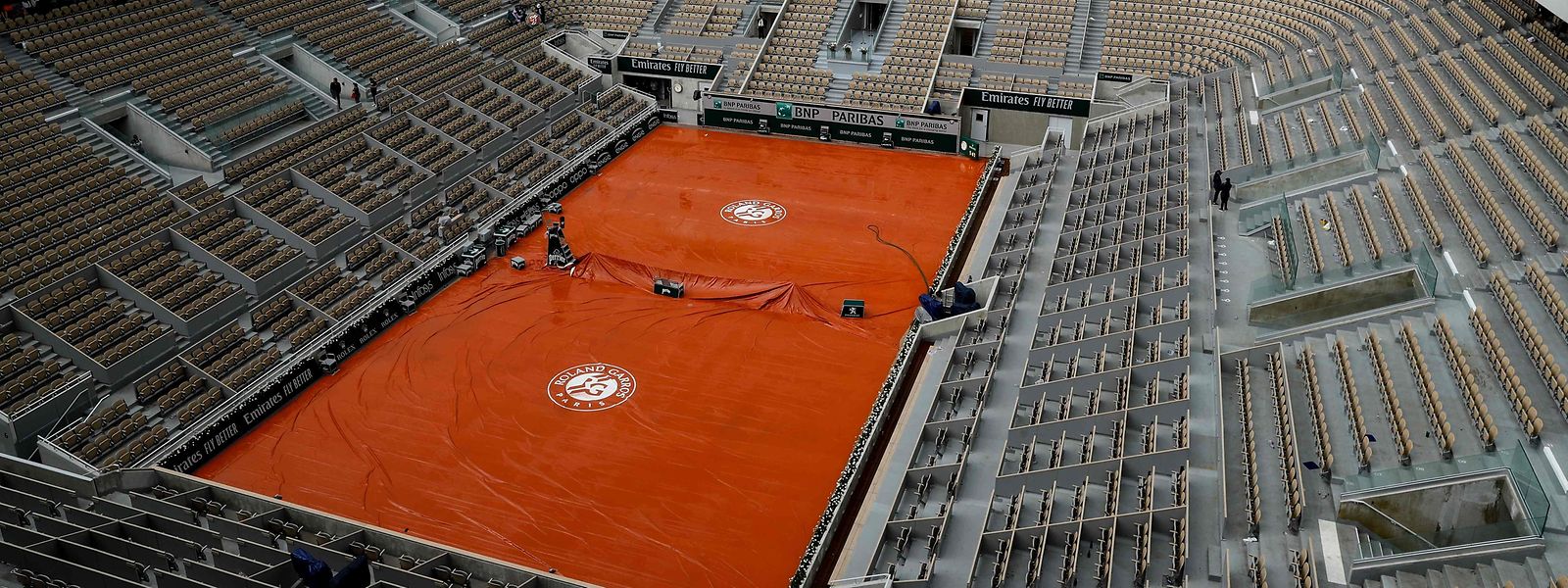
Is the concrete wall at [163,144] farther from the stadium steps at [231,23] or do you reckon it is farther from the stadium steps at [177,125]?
the stadium steps at [231,23]

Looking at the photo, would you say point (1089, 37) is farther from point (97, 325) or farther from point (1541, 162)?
point (97, 325)

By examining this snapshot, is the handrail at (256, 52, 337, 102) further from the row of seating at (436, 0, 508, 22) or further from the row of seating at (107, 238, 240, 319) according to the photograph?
the row of seating at (107, 238, 240, 319)

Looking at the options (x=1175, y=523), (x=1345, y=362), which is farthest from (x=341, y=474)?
(x=1345, y=362)

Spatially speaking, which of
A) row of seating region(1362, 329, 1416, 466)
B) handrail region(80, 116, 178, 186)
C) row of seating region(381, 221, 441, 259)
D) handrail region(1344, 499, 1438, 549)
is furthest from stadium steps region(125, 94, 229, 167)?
handrail region(1344, 499, 1438, 549)

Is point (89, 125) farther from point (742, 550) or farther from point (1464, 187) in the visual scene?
point (1464, 187)

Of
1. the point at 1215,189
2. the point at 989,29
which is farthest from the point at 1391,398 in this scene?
the point at 989,29
